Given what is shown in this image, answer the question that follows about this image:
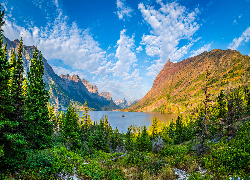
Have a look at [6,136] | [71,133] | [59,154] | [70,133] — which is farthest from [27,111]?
[70,133]

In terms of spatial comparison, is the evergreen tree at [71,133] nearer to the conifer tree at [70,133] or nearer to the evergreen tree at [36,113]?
the conifer tree at [70,133]

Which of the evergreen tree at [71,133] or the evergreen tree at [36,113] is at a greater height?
the evergreen tree at [36,113]

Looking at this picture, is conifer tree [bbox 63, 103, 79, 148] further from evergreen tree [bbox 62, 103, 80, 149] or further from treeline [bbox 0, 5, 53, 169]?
treeline [bbox 0, 5, 53, 169]

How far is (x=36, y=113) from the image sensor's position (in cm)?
Result: 1641

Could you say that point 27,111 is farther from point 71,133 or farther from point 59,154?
point 71,133

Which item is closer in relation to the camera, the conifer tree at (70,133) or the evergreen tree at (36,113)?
the evergreen tree at (36,113)

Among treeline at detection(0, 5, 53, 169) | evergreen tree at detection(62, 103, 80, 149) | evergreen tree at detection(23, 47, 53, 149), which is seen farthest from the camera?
evergreen tree at detection(62, 103, 80, 149)

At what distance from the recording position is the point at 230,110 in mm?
21297

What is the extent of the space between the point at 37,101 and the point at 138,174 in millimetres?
16767

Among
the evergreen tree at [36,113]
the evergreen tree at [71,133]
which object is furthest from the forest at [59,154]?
the evergreen tree at [71,133]

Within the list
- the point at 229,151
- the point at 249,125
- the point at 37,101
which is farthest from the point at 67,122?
the point at 249,125

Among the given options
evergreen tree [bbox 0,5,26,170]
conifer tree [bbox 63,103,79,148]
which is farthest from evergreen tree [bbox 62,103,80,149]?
evergreen tree [bbox 0,5,26,170]

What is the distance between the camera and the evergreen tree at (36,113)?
15242mm

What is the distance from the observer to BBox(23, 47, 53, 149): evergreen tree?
15.2 m
